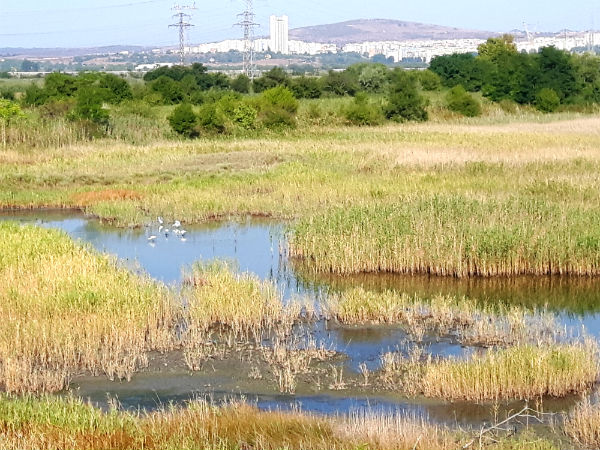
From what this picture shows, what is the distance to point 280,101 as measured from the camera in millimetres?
42250

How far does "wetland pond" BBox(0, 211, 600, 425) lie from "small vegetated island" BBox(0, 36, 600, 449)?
0.13m

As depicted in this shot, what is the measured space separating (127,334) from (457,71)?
2249 inches

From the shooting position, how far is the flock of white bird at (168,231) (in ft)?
65.6

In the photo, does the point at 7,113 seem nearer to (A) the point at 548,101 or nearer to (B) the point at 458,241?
(B) the point at 458,241

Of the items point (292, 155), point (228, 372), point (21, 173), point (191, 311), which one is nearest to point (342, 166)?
point (292, 155)

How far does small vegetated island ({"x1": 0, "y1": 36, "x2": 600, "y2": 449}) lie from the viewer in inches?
341

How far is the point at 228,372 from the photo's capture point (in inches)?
435

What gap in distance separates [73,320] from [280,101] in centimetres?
3122

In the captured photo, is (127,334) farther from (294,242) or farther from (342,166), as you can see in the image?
(342,166)

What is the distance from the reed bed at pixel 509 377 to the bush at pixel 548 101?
44.5 meters

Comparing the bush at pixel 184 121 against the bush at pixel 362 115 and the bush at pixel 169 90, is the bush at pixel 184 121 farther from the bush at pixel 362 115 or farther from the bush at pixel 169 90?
the bush at pixel 169 90

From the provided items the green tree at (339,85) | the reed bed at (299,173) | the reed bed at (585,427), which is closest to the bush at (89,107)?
the reed bed at (299,173)

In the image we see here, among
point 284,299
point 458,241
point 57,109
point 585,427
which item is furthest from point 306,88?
point 585,427

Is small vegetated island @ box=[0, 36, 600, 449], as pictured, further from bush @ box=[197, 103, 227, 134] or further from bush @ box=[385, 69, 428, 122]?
bush @ box=[385, 69, 428, 122]
